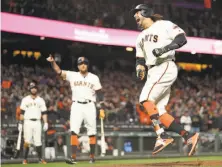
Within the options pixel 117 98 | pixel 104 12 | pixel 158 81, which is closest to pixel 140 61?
pixel 158 81

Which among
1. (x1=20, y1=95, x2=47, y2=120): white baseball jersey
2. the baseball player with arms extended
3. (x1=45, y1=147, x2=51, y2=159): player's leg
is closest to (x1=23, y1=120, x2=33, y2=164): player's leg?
(x1=20, y1=95, x2=47, y2=120): white baseball jersey

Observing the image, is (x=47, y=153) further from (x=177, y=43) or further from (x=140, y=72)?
(x=177, y=43)

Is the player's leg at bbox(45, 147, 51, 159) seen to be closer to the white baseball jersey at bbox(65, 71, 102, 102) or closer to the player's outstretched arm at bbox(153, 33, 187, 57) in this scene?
the white baseball jersey at bbox(65, 71, 102, 102)

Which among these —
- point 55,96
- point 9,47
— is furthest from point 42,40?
point 55,96

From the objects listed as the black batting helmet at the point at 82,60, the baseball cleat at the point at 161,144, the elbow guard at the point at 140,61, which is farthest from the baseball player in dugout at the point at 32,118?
the baseball cleat at the point at 161,144

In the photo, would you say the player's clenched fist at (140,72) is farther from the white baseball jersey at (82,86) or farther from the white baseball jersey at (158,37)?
the white baseball jersey at (82,86)

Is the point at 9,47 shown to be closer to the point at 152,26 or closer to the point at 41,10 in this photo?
the point at 41,10

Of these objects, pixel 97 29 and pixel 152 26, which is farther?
pixel 97 29
